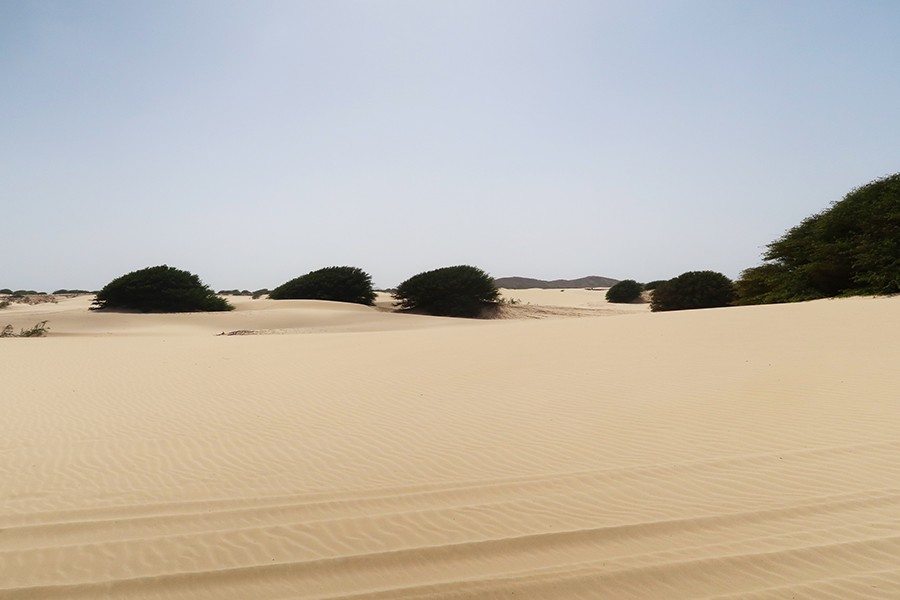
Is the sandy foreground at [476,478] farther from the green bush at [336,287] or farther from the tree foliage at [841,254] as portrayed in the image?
the green bush at [336,287]

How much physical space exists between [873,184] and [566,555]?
60.0 ft

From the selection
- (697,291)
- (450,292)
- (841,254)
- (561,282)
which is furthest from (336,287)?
(561,282)

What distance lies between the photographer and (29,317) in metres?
23.8

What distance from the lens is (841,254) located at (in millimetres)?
16312

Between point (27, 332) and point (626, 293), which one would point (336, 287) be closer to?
point (27, 332)

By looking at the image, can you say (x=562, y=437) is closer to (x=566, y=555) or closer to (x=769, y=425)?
(x=769, y=425)

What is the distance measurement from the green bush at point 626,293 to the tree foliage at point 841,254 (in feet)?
67.7

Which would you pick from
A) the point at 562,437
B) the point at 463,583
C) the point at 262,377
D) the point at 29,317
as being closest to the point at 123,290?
the point at 29,317

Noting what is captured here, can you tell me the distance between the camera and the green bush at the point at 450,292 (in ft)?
93.1

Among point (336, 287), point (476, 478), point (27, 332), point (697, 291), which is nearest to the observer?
point (476, 478)

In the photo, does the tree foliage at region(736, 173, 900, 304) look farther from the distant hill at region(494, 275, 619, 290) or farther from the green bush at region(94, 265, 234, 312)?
the distant hill at region(494, 275, 619, 290)

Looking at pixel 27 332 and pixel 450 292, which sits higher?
pixel 450 292

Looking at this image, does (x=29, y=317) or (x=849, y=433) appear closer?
(x=849, y=433)

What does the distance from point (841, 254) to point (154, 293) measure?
85.1 feet
